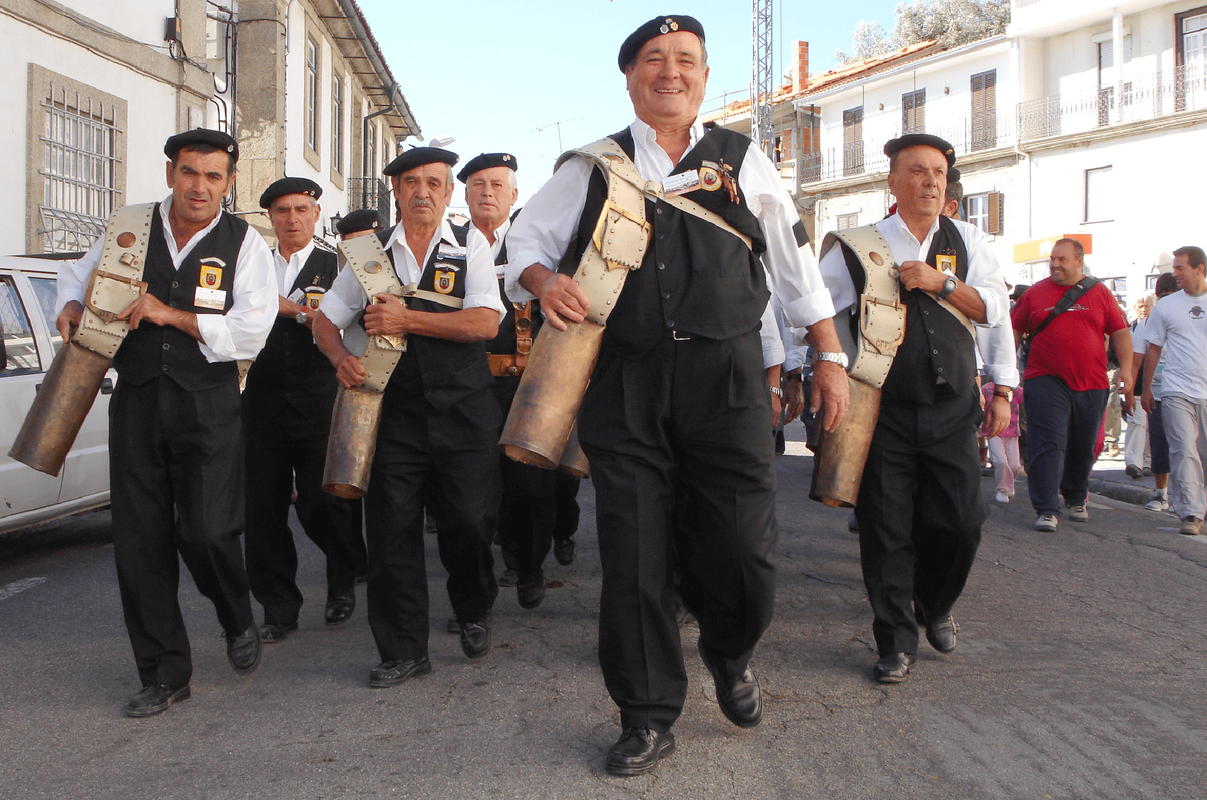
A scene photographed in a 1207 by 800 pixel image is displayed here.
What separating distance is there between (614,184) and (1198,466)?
241 inches

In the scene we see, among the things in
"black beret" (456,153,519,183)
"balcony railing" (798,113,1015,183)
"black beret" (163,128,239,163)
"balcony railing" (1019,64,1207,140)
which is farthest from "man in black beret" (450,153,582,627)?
"balcony railing" (798,113,1015,183)

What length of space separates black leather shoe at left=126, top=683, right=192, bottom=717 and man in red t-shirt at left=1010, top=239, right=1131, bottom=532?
5958mm

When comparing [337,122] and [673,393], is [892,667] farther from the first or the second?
[337,122]

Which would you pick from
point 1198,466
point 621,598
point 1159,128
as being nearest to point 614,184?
point 621,598

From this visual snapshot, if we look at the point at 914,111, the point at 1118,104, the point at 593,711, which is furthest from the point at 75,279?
the point at 914,111

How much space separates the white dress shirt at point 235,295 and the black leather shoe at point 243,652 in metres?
1.12

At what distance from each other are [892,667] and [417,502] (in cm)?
199

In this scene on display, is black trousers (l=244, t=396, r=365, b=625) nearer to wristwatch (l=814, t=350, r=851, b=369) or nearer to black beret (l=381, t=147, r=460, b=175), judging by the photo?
black beret (l=381, t=147, r=460, b=175)

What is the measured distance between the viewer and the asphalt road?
314 centimetres

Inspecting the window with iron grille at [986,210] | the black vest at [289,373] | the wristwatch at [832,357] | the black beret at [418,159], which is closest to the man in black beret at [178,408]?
the black beret at [418,159]

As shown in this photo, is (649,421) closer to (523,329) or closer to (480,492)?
(480,492)

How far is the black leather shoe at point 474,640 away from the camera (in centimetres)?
445

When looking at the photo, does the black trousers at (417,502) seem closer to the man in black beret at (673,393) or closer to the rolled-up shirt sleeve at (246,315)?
the rolled-up shirt sleeve at (246,315)

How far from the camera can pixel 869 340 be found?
13.9ft
